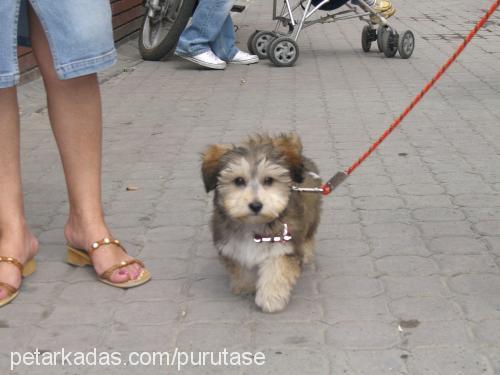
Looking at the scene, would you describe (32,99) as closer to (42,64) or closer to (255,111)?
(255,111)

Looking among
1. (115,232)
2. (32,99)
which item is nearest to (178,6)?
(32,99)

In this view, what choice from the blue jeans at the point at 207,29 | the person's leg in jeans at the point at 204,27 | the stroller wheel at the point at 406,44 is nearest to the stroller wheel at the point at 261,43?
the blue jeans at the point at 207,29

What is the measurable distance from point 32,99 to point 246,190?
17.7 ft

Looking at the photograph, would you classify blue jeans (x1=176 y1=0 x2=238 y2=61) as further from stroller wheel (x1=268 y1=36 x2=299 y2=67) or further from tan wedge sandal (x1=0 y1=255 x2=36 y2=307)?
tan wedge sandal (x1=0 y1=255 x2=36 y2=307)

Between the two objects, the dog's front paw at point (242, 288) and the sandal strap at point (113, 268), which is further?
the sandal strap at point (113, 268)

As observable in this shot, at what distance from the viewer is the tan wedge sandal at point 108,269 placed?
3.98m

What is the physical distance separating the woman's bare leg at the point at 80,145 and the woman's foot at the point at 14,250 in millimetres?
214

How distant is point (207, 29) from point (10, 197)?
590 centimetres

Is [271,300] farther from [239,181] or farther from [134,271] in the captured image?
[134,271]

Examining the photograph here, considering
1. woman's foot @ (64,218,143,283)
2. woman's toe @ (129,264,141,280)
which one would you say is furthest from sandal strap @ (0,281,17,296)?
woman's toe @ (129,264,141,280)

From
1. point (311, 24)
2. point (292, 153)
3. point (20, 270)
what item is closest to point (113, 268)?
point (20, 270)

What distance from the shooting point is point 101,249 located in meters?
4.06

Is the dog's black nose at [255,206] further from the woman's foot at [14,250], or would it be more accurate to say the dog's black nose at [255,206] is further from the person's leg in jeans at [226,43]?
the person's leg in jeans at [226,43]

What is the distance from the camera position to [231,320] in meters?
3.63
